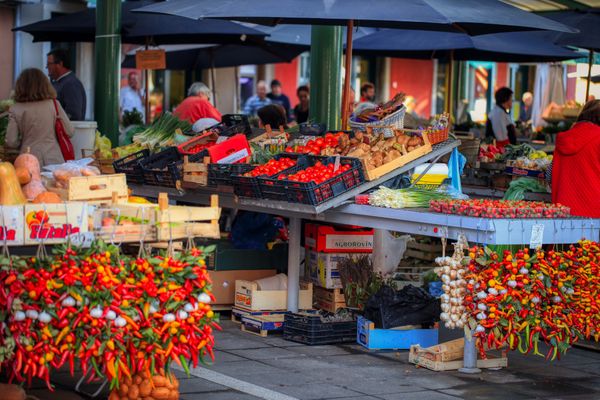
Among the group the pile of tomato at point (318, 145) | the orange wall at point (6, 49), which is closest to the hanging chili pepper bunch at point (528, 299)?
the pile of tomato at point (318, 145)

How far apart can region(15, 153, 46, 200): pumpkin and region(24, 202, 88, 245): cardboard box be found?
81 cm

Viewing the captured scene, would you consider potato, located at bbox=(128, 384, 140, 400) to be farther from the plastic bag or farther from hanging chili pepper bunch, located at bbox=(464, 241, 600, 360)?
the plastic bag

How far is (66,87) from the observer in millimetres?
11117

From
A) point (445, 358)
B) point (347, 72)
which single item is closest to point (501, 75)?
point (347, 72)

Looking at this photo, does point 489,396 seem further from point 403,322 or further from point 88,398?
point 88,398

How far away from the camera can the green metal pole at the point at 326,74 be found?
11.6 meters

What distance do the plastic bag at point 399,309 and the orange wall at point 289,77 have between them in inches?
680

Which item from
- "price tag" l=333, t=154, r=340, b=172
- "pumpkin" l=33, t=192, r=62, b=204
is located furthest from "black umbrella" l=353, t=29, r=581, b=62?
"pumpkin" l=33, t=192, r=62, b=204

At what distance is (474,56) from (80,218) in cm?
1045

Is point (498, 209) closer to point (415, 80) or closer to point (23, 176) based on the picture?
point (23, 176)

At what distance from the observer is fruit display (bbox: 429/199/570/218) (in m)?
7.04

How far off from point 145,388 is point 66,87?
5.79 m

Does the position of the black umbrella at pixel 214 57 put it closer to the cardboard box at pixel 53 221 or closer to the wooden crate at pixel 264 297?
the wooden crate at pixel 264 297

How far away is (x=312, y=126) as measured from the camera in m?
9.35
